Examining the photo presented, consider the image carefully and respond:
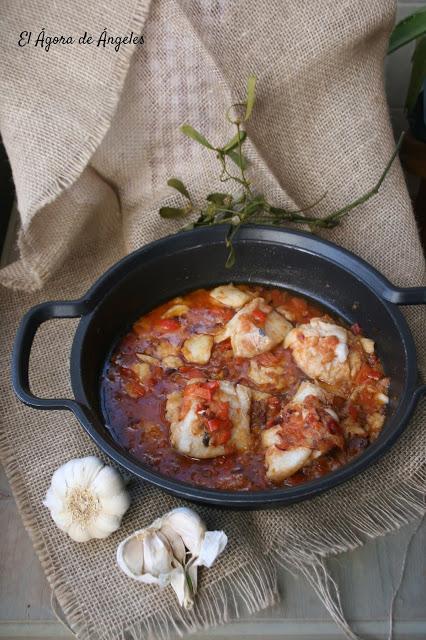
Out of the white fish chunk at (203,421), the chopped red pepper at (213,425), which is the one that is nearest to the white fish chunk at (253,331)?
the white fish chunk at (203,421)

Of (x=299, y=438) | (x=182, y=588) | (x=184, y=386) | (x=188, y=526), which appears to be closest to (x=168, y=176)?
(x=184, y=386)

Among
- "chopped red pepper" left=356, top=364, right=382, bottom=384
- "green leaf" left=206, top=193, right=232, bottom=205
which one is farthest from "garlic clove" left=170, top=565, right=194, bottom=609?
"green leaf" left=206, top=193, right=232, bottom=205

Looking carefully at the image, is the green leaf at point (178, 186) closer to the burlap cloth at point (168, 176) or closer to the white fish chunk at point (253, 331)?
the burlap cloth at point (168, 176)

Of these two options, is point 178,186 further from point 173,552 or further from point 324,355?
point 173,552

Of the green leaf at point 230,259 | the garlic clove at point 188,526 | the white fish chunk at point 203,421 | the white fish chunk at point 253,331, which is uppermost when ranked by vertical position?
Result: the green leaf at point 230,259

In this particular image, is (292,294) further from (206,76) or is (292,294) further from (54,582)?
(54,582)

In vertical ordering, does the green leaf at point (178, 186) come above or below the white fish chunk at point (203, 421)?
above
